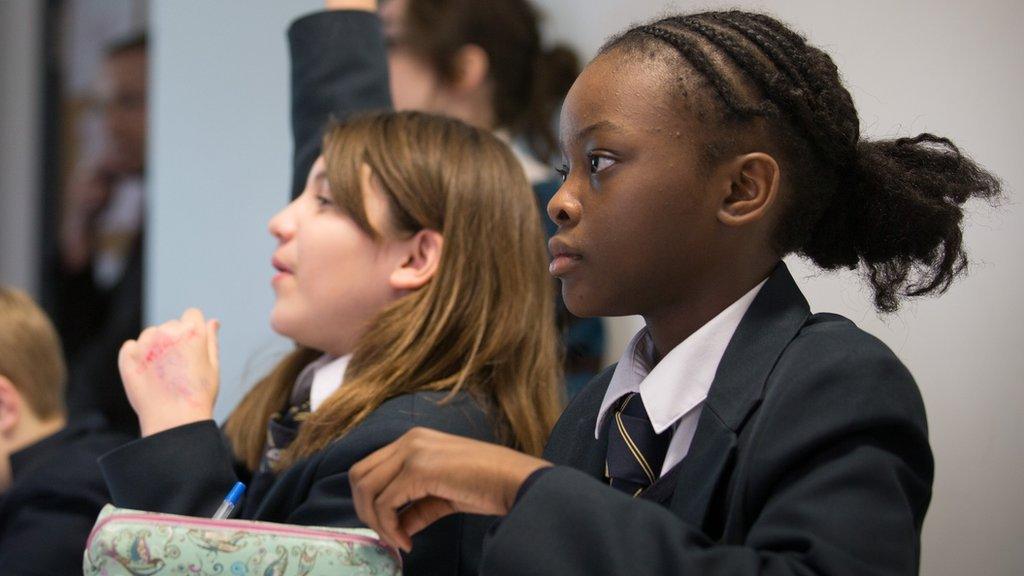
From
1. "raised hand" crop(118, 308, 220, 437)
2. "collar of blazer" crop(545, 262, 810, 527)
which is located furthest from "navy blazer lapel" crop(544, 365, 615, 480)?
"raised hand" crop(118, 308, 220, 437)

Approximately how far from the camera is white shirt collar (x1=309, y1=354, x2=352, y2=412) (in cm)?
145

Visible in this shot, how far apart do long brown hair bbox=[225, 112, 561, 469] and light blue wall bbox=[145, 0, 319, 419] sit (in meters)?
1.10

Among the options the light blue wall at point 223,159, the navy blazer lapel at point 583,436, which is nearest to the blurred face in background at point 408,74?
the light blue wall at point 223,159

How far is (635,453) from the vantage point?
1005 mm

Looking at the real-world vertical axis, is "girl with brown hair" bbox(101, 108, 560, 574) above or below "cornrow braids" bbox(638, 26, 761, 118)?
below

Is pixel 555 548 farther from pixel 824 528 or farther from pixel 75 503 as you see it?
pixel 75 503

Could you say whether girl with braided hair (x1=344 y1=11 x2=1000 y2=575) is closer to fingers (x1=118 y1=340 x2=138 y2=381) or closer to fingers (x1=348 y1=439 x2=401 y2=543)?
fingers (x1=348 y1=439 x2=401 y2=543)

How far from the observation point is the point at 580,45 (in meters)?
2.23

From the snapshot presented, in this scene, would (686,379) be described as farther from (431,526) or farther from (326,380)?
(326,380)

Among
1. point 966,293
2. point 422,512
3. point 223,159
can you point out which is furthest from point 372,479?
point 223,159

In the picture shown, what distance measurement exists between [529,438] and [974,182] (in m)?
0.57

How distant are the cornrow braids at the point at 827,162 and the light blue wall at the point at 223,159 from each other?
5.64ft

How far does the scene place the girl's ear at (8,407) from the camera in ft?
6.07

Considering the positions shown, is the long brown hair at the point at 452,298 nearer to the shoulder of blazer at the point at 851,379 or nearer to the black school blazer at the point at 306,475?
the black school blazer at the point at 306,475
